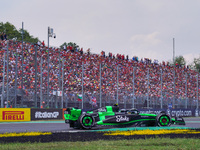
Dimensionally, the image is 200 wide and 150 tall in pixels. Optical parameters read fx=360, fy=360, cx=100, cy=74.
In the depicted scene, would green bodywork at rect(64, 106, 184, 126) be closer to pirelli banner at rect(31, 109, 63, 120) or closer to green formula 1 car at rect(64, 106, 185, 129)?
green formula 1 car at rect(64, 106, 185, 129)

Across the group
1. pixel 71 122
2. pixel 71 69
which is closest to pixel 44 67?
pixel 71 69

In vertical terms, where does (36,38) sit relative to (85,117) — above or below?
above

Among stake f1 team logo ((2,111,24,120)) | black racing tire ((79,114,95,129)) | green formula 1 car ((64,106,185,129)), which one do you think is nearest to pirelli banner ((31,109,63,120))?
stake f1 team logo ((2,111,24,120))

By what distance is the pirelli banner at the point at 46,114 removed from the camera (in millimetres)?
27430

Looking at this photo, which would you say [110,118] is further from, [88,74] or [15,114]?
[88,74]

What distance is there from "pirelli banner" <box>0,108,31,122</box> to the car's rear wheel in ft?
37.4

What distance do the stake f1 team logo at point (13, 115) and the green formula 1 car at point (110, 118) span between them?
1054 cm

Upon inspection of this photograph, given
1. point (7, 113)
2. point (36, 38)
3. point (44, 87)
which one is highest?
point (36, 38)

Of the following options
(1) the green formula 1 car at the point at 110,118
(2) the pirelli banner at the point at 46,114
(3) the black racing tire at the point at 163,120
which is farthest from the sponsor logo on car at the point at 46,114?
(3) the black racing tire at the point at 163,120

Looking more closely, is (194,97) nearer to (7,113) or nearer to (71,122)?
(7,113)

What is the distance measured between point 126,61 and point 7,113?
22.2 metres

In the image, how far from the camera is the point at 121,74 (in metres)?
37.8

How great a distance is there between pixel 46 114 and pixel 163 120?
13.5 meters

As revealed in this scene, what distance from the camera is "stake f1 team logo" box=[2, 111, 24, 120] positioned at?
25.8 m
